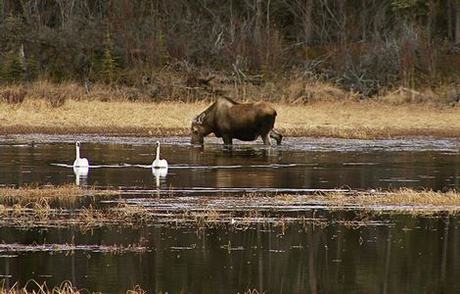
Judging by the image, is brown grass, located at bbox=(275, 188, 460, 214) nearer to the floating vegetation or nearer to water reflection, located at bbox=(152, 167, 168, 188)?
water reflection, located at bbox=(152, 167, 168, 188)

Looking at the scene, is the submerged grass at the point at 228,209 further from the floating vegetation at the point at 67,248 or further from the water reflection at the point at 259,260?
the floating vegetation at the point at 67,248

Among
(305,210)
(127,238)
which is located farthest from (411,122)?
(127,238)

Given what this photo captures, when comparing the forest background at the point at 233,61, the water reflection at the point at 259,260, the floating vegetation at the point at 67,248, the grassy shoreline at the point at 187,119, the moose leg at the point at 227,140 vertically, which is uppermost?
the forest background at the point at 233,61

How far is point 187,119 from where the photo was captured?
144 feet

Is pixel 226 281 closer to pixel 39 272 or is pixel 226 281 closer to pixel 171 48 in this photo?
pixel 39 272

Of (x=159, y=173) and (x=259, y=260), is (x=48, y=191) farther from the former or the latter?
(x=259, y=260)

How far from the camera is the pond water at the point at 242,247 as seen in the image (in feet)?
44.9

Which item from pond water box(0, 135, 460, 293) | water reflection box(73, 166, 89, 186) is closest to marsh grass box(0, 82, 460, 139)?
water reflection box(73, 166, 89, 186)

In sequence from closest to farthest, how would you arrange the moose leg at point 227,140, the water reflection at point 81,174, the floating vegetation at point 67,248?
the floating vegetation at point 67,248
the water reflection at point 81,174
the moose leg at point 227,140

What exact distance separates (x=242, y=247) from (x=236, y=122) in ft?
66.9

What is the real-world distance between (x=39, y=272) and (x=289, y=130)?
2878 cm

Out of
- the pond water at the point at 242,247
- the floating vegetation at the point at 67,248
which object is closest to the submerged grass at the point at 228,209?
the pond water at the point at 242,247

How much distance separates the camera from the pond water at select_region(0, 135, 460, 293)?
13.7 meters

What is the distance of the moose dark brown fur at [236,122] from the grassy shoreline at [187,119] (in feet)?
14.8
